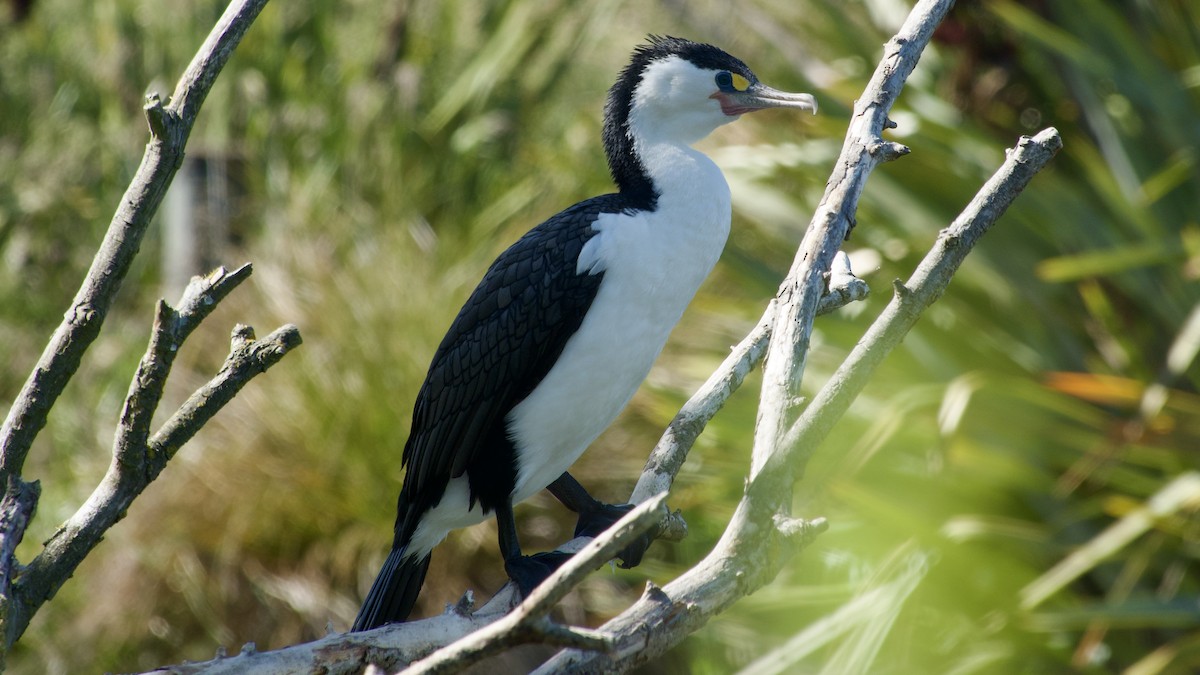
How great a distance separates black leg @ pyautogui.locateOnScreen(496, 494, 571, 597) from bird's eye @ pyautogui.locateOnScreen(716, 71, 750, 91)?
99cm

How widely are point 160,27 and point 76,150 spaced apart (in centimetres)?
83

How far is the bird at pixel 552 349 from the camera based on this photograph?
92.4 inches

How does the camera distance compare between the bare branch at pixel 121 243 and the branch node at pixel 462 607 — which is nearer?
the bare branch at pixel 121 243

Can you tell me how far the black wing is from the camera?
238 centimetres

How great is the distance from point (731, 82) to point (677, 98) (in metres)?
0.14

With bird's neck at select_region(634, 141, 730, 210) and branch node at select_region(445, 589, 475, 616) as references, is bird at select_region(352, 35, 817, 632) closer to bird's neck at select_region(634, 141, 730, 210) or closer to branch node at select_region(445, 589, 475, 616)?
bird's neck at select_region(634, 141, 730, 210)

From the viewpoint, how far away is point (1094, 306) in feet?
13.9

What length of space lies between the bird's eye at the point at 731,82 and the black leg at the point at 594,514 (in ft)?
2.93

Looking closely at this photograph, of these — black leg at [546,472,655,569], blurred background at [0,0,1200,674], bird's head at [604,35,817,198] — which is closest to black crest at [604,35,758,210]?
bird's head at [604,35,817,198]

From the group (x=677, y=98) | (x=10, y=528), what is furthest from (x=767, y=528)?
(x=677, y=98)

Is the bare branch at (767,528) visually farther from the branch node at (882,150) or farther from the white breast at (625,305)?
the white breast at (625,305)

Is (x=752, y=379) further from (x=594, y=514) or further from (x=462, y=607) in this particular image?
(x=462, y=607)

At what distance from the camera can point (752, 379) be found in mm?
4371

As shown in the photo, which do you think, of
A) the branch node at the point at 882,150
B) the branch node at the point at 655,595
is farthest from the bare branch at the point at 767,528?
the branch node at the point at 882,150
